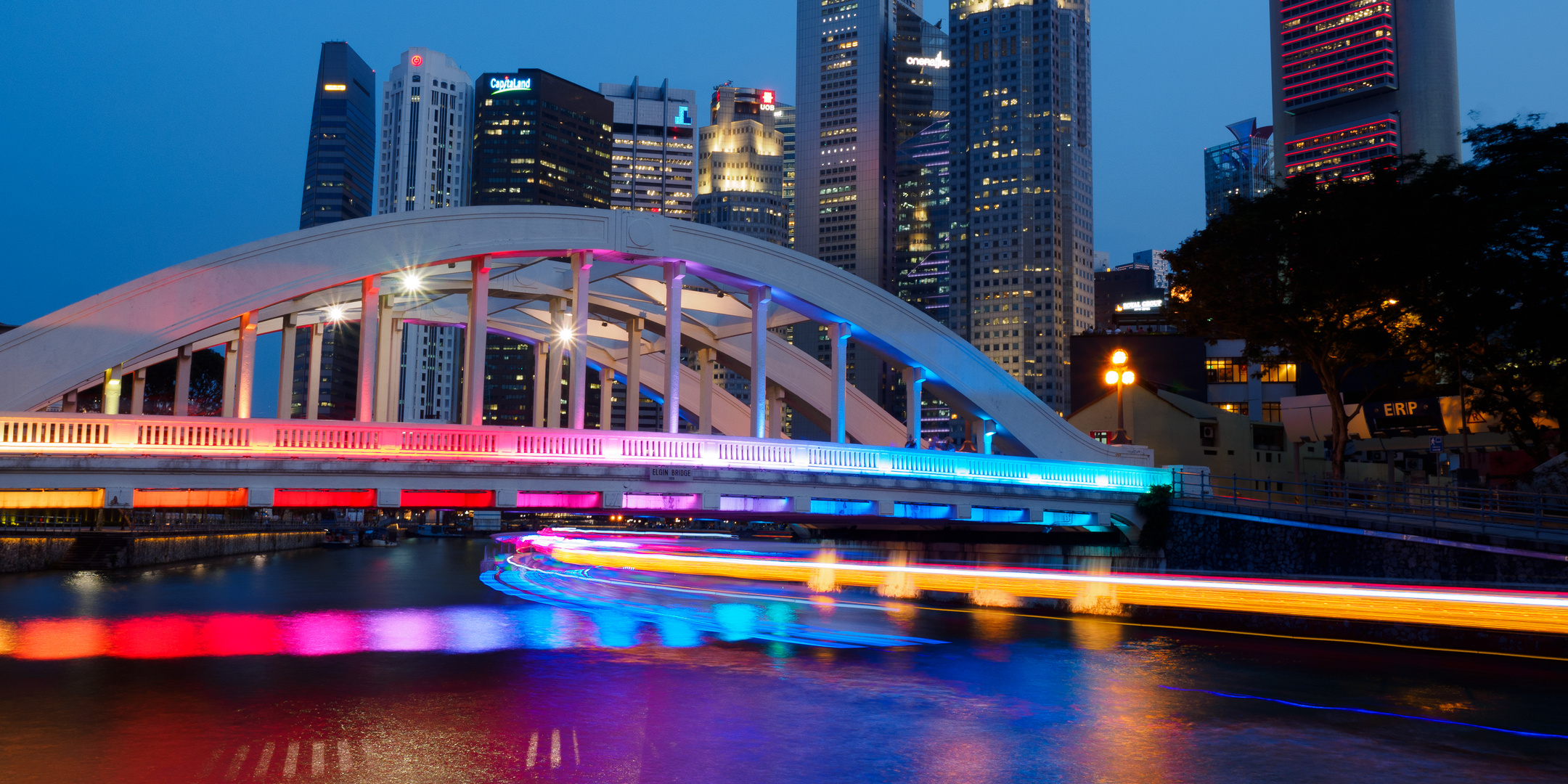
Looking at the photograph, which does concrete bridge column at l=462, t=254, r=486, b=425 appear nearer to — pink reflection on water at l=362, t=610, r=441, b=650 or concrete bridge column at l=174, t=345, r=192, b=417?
pink reflection on water at l=362, t=610, r=441, b=650

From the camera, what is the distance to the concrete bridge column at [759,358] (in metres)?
35.0

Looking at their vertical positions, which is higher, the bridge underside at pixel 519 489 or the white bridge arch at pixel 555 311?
the white bridge arch at pixel 555 311

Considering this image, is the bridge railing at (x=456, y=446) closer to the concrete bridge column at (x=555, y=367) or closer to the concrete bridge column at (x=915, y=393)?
the concrete bridge column at (x=915, y=393)

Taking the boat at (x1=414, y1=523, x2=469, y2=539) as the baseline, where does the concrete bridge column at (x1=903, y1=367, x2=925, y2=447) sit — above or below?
above

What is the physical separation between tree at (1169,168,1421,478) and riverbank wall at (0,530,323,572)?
4352 cm

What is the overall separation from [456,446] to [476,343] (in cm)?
503

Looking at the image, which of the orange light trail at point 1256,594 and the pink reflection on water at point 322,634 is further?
the pink reflection on water at point 322,634

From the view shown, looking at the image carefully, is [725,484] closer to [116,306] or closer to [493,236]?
[493,236]

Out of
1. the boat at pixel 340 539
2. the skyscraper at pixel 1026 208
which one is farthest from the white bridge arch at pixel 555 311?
the skyscraper at pixel 1026 208

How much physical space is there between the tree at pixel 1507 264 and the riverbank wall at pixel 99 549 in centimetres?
4902

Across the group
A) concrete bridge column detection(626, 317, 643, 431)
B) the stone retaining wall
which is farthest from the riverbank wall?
concrete bridge column detection(626, 317, 643, 431)

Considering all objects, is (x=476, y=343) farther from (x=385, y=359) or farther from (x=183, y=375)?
(x=183, y=375)

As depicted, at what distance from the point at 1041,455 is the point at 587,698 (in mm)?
31204

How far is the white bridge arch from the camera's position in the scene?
2566 centimetres
